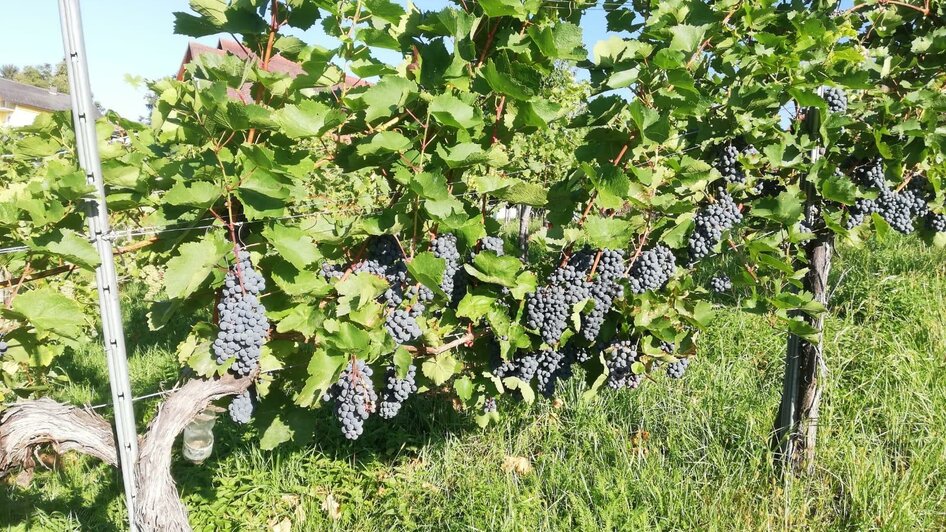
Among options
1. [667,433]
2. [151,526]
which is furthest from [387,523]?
[667,433]

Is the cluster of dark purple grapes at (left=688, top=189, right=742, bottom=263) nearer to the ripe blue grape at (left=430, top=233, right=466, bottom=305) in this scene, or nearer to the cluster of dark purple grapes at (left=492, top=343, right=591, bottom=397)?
the cluster of dark purple grapes at (left=492, top=343, right=591, bottom=397)

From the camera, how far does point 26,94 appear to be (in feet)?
101

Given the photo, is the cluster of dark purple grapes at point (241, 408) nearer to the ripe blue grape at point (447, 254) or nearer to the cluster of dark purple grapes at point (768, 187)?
the ripe blue grape at point (447, 254)

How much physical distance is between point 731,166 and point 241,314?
1720mm

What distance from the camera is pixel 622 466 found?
269 centimetres

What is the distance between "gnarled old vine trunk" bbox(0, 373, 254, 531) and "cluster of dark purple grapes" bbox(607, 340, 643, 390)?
1.26m

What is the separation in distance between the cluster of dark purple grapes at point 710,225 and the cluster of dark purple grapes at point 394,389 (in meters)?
1.08

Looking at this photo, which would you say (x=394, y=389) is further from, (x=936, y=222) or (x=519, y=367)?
(x=936, y=222)

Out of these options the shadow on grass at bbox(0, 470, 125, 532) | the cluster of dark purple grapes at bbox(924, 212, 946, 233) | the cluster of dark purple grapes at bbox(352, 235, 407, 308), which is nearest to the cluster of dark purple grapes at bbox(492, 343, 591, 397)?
the cluster of dark purple grapes at bbox(352, 235, 407, 308)

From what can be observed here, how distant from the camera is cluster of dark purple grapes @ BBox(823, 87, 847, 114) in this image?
2.17m

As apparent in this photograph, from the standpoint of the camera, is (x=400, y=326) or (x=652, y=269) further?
(x=652, y=269)

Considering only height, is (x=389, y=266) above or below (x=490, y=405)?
above

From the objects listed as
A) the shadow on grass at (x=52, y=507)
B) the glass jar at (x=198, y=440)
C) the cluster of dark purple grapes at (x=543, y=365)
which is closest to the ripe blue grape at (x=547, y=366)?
the cluster of dark purple grapes at (x=543, y=365)

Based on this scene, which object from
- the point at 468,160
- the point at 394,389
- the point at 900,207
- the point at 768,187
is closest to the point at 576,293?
the point at 468,160
